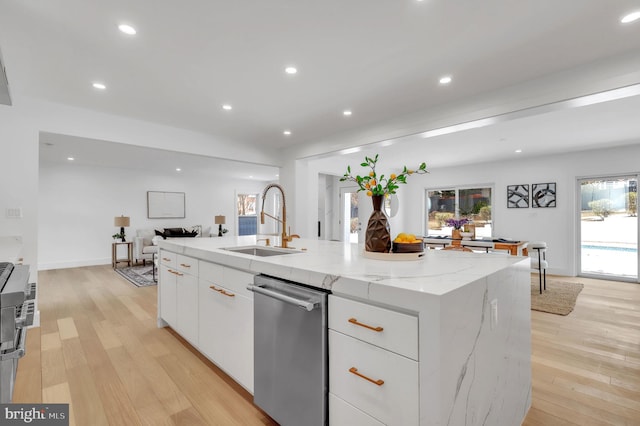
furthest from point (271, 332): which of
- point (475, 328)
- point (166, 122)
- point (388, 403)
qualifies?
point (166, 122)

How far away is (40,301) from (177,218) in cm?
452

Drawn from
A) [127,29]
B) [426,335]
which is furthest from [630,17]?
[127,29]

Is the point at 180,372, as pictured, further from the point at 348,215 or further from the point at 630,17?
the point at 348,215

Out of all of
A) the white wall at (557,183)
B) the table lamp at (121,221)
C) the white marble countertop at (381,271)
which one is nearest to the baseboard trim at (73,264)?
the table lamp at (121,221)

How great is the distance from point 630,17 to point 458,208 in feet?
18.9

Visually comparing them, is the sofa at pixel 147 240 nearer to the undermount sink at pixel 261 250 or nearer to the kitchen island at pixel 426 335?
the undermount sink at pixel 261 250

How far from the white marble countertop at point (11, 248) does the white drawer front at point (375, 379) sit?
2.39m

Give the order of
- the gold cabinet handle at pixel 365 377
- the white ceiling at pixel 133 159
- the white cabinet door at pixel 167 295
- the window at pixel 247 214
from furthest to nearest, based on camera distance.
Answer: the window at pixel 247 214 → the white ceiling at pixel 133 159 → the white cabinet door at pixel 167 295 → the gold cabinet handle at pixel 365 377

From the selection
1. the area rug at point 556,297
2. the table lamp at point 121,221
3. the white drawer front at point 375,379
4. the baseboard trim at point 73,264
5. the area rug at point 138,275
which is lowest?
the area rug at point 556,297

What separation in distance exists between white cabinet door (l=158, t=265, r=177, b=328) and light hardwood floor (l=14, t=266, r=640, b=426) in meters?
0.18

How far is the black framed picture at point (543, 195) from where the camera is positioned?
20.0ft

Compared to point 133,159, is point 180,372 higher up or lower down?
lower down

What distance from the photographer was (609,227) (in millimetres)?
5621

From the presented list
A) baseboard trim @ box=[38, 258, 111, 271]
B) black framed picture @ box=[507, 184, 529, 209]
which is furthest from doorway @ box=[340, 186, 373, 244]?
baseboard trim @ box=[38, 258, 111, 271]
